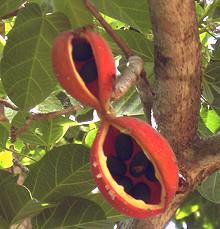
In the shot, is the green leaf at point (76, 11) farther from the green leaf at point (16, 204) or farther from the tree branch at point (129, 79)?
the green leaf at point (16, 204)

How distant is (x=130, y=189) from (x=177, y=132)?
19 centimetres

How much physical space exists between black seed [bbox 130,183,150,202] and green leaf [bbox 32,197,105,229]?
0.22 meters

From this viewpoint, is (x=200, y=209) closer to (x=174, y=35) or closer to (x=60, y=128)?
(x=60, y=128)

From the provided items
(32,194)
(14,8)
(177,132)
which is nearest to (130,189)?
(177,132)

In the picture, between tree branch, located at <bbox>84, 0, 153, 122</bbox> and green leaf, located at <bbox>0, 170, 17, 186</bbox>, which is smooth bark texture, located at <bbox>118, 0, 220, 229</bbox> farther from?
green leaf, located at <bbox>0, 170, 17, 186</bbox>

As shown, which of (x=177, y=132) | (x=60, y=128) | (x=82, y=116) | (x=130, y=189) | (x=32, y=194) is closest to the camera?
(x=130, y=189)

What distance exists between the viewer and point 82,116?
1.84m

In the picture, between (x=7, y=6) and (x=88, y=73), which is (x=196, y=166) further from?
(x=7, y=6)

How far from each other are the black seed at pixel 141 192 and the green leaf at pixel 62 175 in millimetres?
233

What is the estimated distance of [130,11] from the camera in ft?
4.20

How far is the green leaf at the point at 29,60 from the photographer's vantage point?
Answer: 4.12ft

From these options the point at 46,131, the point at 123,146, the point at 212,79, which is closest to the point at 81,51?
the point at 123,146

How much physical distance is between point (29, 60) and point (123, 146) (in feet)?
1.20

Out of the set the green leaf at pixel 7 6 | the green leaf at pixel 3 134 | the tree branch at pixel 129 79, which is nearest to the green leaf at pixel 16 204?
the tree branch at pixel 129 79
